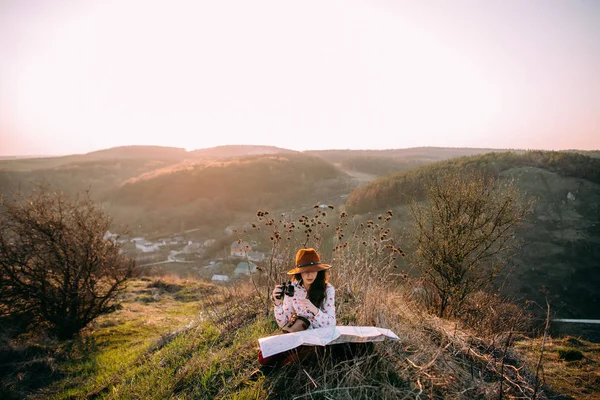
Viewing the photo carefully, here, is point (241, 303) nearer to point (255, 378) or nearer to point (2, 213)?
point (255, 378)

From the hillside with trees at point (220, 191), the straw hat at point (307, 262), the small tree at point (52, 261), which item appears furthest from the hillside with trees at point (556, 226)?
the hillside with trees at point (220, 191)

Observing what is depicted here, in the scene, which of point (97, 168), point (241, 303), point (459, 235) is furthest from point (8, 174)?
point (459, 235)

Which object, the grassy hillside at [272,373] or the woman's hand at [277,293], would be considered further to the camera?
the woman's hand at [277,293]

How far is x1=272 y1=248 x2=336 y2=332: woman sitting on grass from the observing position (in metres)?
3.59

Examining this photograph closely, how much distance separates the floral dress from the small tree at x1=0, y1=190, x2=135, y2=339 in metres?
7.04

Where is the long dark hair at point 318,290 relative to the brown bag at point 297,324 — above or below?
above

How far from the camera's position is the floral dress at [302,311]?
3.62 m

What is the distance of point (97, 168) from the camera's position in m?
70.3

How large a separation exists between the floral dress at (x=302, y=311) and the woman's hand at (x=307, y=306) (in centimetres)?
1

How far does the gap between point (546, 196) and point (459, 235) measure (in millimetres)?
19333

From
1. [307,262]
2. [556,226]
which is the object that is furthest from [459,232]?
[556,226]

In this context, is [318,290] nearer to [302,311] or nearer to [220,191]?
[302,311]

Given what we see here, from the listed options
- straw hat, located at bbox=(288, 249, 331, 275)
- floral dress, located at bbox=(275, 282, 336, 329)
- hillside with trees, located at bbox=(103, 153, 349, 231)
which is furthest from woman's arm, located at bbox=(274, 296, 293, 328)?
hillside with trees, located at bbox=(103, 153, 349, 231)

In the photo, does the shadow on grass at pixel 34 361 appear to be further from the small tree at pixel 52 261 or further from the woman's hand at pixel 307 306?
the woman's hand at pixel 307 306
